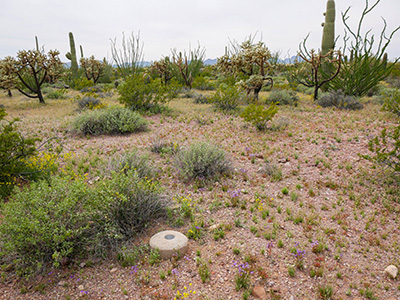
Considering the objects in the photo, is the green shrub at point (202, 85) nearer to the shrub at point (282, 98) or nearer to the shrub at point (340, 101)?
the shrub at point (282, 98)

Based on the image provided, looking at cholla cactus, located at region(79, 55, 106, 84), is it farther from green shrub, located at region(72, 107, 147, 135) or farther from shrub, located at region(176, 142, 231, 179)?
shrub, located at region(176, 142, 231, 179)

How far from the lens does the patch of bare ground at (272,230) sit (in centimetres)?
276

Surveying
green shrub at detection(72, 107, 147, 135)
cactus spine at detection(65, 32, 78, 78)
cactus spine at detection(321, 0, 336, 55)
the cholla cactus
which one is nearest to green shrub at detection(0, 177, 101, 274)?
green shrub at detection(72, 107, 147, 135)

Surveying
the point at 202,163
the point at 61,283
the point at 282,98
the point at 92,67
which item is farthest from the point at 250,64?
the point at 92,67

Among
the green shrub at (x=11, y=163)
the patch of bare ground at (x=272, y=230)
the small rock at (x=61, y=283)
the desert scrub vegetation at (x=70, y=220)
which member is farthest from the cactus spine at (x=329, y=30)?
the small rock at (x=61, y=283)

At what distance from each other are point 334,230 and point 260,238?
1.02m

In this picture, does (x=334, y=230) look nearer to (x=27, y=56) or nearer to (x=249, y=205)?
(x=249, y=205)

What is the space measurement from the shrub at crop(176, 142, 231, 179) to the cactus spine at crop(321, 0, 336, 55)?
10.9m

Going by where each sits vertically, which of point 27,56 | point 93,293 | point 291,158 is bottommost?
point 93,293

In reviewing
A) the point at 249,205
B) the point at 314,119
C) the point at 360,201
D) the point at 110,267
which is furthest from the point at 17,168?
the point at 314,119

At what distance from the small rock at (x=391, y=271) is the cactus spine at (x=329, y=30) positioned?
1249 cm

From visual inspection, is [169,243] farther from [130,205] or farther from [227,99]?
[227,99]

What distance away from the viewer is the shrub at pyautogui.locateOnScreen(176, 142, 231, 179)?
4.98 meters

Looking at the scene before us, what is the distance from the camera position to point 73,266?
3047 millimetres
